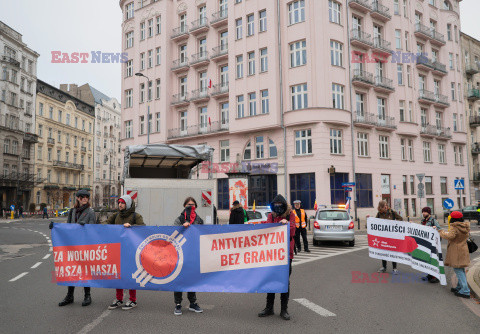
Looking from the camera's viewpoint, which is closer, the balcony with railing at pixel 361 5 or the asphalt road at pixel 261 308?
the asphalt road at pixel 261 308

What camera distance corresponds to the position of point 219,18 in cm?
3562

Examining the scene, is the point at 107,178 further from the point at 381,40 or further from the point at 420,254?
the point at 420,254

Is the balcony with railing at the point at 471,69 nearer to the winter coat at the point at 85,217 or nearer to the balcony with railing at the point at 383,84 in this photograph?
the balcony with railing at the point at 383,84

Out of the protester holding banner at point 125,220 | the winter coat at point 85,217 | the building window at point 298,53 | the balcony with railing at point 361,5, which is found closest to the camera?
the protester holding banner at point 125,220

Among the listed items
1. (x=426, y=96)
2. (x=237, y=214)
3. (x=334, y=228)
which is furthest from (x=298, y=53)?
(x=237, y=214)

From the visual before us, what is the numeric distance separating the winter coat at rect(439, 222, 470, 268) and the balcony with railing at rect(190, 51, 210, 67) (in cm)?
3186

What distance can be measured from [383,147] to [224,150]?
546 inches

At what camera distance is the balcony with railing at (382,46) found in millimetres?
34269

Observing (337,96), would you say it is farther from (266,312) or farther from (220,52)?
(266,312)

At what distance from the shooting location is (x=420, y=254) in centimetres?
856

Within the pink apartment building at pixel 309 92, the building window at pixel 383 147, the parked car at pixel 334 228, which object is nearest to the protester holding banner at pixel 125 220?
the parked car at pixel 334 228

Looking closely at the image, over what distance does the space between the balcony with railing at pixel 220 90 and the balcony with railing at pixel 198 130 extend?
2.40 metres

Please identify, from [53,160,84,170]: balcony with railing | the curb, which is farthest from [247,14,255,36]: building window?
[53,160,84,170]: balcony with railing

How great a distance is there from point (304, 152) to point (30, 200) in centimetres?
4469
